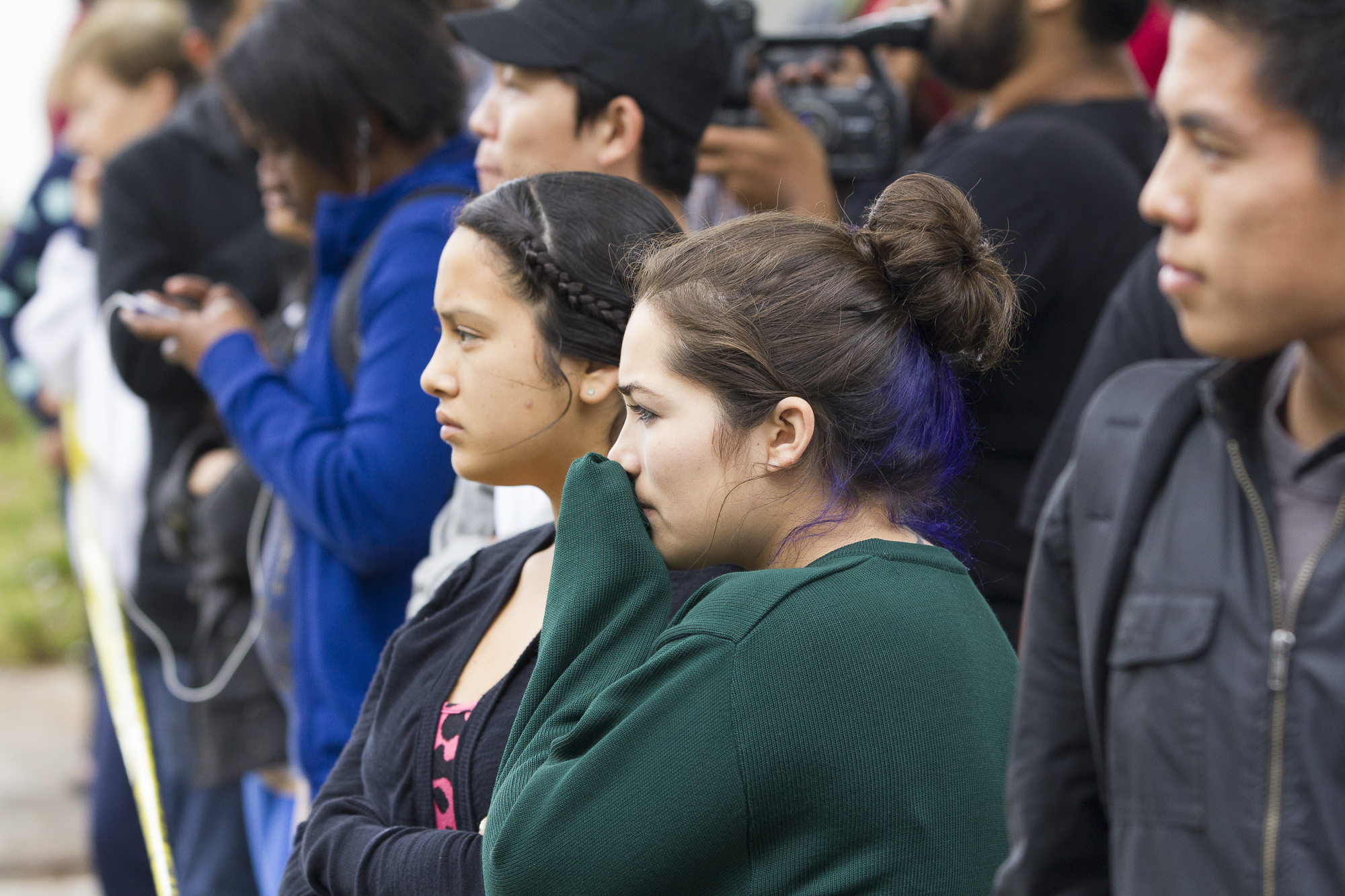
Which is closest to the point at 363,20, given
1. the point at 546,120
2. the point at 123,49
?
the point at 546,120

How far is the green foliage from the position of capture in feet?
21.8

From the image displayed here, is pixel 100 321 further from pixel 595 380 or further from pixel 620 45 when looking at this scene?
pixel 595 380

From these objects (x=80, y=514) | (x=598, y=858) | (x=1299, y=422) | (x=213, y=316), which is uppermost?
(x=1299, y=422)

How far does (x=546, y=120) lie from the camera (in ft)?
7.12

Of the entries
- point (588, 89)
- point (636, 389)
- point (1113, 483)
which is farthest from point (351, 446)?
point (1113, 483)

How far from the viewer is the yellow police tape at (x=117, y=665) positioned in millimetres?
2750

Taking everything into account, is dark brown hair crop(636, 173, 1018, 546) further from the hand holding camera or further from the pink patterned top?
the hand holding camera

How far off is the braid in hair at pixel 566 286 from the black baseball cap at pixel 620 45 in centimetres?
60

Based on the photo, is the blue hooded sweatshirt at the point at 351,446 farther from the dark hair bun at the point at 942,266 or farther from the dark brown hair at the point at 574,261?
the dark hair bun at the point at 942,266

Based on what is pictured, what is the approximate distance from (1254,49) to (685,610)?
70 centimetres

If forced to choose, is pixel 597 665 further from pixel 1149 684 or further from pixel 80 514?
pixel 80 514

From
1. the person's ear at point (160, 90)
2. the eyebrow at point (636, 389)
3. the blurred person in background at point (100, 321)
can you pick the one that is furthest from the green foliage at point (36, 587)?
the eyebrow at point (636, 389)

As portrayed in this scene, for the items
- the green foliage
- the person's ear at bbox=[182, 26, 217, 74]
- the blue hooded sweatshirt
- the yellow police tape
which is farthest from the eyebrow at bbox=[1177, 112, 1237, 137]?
the green foliage

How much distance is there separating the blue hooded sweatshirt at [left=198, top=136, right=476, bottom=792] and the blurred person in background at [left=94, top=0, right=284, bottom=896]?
48 cm
